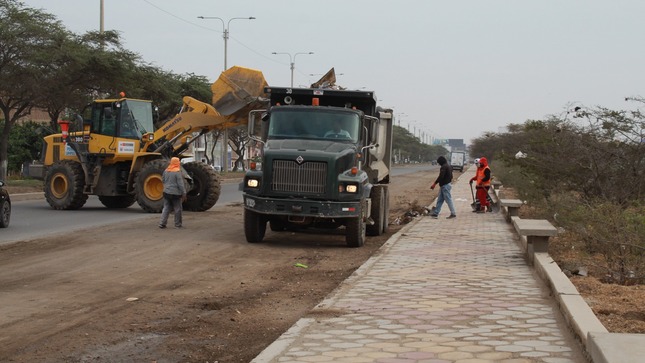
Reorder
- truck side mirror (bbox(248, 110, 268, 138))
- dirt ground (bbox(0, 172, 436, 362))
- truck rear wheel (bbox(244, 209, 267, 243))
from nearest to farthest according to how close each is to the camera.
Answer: dirt ground (bbox(0, 172, 436, 362)) < truck rear wheel (bbox(244, 209, 267, 243)) < truck side mirror (bbox(248, 110, 268, 138))

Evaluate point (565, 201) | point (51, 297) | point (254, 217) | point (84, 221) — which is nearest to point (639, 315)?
point (51, 297)

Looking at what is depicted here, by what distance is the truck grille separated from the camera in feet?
48.9

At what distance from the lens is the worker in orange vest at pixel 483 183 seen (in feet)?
76.7

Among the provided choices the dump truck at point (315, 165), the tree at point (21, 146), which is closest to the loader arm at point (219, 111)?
the dump truck at point (315, 165)

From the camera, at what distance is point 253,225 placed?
15.9m

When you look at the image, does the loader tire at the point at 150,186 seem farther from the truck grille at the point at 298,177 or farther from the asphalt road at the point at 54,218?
the truck grille at the point at 298,177

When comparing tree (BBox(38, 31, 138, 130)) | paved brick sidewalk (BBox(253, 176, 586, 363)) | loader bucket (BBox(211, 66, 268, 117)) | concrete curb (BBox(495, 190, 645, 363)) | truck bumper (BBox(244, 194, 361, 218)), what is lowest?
paved brick sidewalk (BBox(253, 176, 586, 363))

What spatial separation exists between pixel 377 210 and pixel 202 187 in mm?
6843

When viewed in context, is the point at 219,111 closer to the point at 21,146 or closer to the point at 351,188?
the point at 351,188

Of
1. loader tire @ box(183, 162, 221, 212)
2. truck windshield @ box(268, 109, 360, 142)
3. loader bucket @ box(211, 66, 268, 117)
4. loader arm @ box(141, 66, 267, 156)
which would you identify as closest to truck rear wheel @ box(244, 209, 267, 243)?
truck windshield @ box(268, 109, 360, 142)

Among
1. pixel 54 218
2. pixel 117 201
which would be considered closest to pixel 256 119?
pixel 54 218

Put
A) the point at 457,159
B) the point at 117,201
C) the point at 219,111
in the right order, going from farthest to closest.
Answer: the point at 457,159 → the point at 117,201 → the point at 219,111

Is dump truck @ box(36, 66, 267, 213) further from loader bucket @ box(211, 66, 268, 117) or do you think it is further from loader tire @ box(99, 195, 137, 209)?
loader bucket @ box(211, 66, 268, 117)

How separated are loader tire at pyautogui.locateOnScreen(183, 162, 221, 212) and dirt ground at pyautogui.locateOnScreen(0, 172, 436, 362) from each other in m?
5.13
